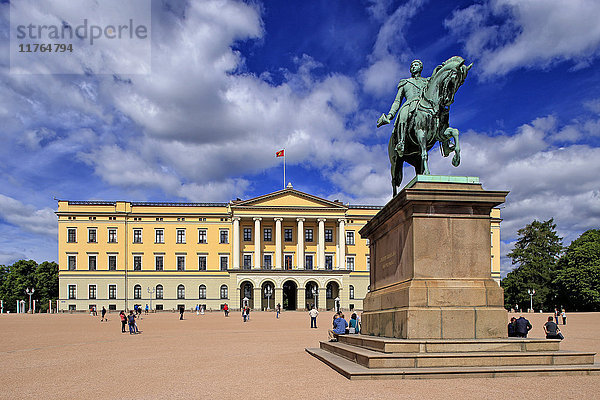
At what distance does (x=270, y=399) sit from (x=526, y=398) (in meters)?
3.49

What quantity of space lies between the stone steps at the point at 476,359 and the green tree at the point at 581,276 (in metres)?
57.2

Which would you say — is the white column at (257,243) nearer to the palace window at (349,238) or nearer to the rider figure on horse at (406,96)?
the palace window at (349,238)

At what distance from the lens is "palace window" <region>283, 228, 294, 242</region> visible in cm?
7712

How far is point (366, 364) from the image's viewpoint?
915 centimetres

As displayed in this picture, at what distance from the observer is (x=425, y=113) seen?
1133cm

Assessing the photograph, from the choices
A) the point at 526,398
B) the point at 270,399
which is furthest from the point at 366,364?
the point at 526,398

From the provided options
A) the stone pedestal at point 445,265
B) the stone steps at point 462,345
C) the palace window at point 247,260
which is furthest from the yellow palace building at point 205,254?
the stone steps at point 462,345

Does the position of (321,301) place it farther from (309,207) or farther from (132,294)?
(132,294)

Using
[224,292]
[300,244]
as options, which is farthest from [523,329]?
[224,292]

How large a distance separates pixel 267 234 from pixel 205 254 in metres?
9.19

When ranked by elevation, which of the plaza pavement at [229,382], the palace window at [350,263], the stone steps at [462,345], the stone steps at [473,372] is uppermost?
the stone steps at [462,345]

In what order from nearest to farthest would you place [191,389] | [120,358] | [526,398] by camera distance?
1. [526,398]
2. [191,389]
3. [120,358]

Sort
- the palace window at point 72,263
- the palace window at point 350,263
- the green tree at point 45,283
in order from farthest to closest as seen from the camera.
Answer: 1. the green tree at point 45,283
2. the palace window at point 350,263
3. the palace window at point 72,263

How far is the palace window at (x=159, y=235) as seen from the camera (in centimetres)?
7531
